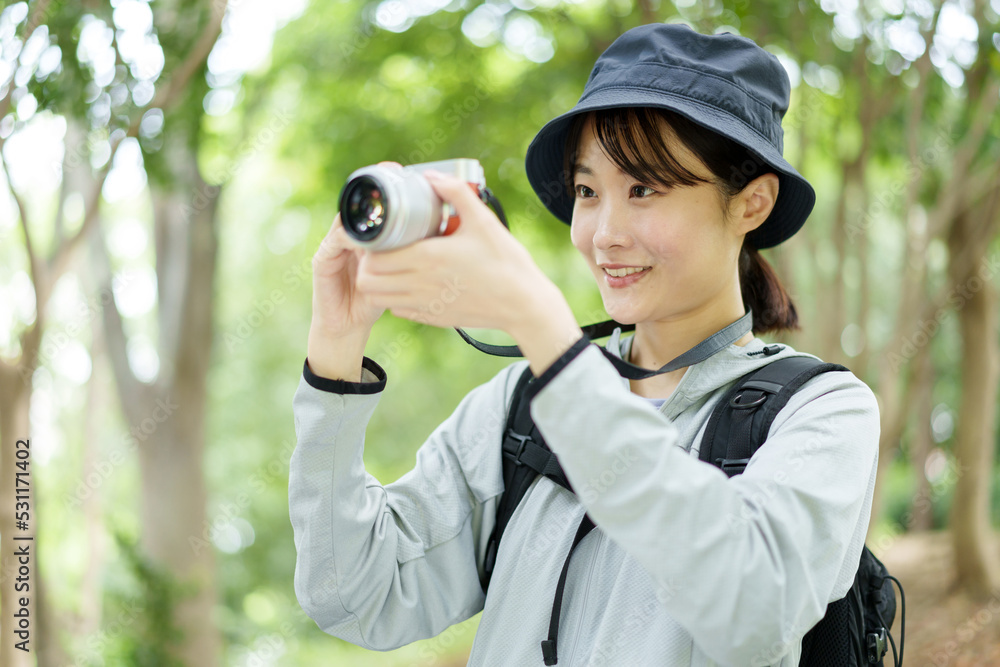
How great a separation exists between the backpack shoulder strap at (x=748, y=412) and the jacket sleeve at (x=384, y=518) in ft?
1.42

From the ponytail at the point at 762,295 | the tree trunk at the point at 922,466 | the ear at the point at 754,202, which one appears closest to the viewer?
the ear at the point at 754,202

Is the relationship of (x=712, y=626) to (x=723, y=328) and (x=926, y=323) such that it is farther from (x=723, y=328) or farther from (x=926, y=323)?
(x=926, y=323)

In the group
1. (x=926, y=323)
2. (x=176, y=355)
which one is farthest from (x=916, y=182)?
(x=176, y=355)

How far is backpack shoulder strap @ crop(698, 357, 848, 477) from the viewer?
125 centimetres

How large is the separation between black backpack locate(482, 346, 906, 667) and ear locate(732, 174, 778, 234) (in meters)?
0.24

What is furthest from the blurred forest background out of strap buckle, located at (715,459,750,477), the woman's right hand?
strap buckle, located at (715,459,750,477)

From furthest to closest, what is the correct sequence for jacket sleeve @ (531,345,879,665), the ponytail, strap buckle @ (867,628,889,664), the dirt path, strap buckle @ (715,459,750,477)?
the dirt path < the ponytail < strap buckle @ (867,628,889,664) < strap buckle @ (715,459,750,477) < jacket sleeve @ (531,345,879,665)

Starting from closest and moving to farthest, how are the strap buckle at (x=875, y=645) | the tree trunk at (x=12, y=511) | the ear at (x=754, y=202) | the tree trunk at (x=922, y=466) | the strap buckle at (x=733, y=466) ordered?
the strap buckle at (x=733, y=466) → the strap buckle at (x=875, y=645) → the ear at (x=754, y=202) → the tree trunk at (x=12, y=511) → the tree trunk at (x=922, y=466)

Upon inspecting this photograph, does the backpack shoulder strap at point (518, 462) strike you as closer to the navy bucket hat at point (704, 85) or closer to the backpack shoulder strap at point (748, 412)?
the backpack shoulder strap at point (748, 412)

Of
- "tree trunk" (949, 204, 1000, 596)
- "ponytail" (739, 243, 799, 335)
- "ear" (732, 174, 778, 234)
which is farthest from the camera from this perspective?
"tree trunk" (949, 204, 1000, 596)

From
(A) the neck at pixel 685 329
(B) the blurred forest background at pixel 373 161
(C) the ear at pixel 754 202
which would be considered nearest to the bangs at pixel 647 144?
(C) the ear at pixel 754 202

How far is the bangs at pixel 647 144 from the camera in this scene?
52.4 inches

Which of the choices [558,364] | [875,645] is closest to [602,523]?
[558,364]

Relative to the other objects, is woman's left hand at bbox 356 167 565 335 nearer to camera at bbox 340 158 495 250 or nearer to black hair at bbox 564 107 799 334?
camera at bbox 340 158 495 250
